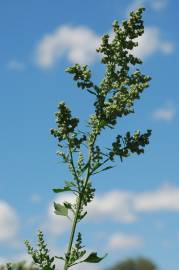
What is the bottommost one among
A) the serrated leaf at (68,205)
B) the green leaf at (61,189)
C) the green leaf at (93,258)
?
the green leaf at (93,258)

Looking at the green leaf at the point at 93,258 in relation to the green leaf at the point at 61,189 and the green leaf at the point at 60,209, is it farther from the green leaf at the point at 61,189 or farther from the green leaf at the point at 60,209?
the green leaf at the point at 61,189

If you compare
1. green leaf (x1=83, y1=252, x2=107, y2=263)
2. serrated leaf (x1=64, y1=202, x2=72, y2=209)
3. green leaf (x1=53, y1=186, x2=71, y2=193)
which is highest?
green leaf (x1=53, y1=186, x2=71, y2=193)

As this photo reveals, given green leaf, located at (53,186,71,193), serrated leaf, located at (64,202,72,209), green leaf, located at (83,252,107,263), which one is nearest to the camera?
green leaf, located at (83,252,107,263)

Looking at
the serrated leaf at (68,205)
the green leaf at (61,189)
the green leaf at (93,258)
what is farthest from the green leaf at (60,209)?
the green leaf at (93,258)

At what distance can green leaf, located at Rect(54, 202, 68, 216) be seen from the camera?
11.6 metres

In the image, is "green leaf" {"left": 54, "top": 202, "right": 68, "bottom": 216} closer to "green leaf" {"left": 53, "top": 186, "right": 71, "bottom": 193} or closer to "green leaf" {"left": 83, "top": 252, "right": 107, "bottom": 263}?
"green leaf" {"left": 53, "top": 186, "right": 71, "bottom": 193}

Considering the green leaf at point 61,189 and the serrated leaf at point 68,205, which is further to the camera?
the serrated leaf at point 68,205

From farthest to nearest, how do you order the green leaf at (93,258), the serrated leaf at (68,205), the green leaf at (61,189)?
the serrated leaf at (68,205), the green leaf at (61,189), the green leaf at (93,258)

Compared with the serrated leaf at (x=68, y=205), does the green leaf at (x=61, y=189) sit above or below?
above

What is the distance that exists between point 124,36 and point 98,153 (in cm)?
269

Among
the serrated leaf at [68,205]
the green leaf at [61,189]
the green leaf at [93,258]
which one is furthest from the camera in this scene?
the serrated leaf at [68,205]

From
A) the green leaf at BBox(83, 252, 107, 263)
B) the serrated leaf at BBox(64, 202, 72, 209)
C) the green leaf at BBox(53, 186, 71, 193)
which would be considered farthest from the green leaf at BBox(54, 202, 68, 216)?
the green leaf at BBox(83, 252, 107, 263)

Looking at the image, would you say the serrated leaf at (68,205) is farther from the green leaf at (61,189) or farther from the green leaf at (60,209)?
the green leaf at (61,189)

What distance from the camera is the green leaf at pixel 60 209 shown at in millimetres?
11594
